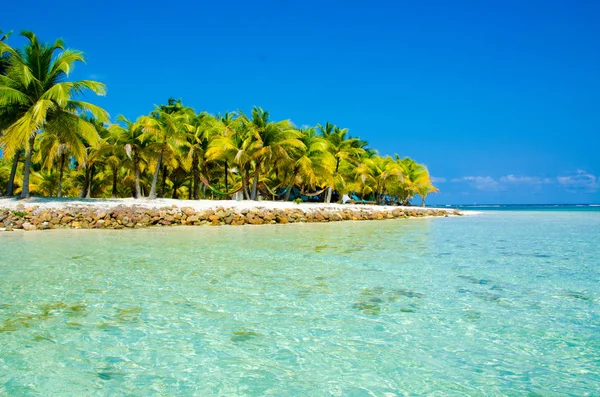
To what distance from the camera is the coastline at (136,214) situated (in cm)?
1708

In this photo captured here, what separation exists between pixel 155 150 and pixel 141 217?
8007mm

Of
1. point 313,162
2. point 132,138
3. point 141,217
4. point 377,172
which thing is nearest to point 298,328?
point 141,217

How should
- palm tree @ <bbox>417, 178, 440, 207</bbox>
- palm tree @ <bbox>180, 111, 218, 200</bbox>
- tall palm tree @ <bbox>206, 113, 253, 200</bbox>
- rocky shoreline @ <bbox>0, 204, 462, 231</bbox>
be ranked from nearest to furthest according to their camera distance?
rocky shoreline @ <bbox>0, 204, 462, 231</bbox>, tall palm tree @ <bbox>206, 113, 253, 200</bbox>, palm tree @ <bbox>180, 111, 218, 200</bbox>, palm tree @ <bbox>417, 178, 440, 207</bbox>

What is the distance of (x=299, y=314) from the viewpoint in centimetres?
470

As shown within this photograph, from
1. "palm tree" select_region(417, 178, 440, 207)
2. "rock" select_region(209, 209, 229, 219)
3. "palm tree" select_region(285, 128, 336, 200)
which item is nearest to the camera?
"rock" select_region(209, 209, 229, 219)

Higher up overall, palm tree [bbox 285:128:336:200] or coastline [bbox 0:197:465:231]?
palm tree [bbox 285:128:336:200]

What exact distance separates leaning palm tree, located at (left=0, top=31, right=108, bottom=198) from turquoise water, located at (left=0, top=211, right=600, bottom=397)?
12196mm

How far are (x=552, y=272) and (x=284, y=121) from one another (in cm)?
2223

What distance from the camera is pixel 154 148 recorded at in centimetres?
2547

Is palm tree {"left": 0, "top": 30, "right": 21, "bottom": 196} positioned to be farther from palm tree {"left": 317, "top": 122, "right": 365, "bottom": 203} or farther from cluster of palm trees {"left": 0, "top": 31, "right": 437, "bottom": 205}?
palm tree {"left": 317, "top": 122, "right": 365, "bottom": 203}

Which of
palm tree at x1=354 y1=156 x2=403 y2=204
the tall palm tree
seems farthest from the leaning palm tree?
palm tree at x1=354 y1=156 x2=403 y2=204

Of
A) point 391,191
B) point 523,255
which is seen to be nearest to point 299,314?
point 523,255

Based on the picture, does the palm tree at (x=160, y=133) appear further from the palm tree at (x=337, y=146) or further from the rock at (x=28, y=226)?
the palm tree at (x=337, y=146)

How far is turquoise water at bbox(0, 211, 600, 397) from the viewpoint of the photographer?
3.05 meters
